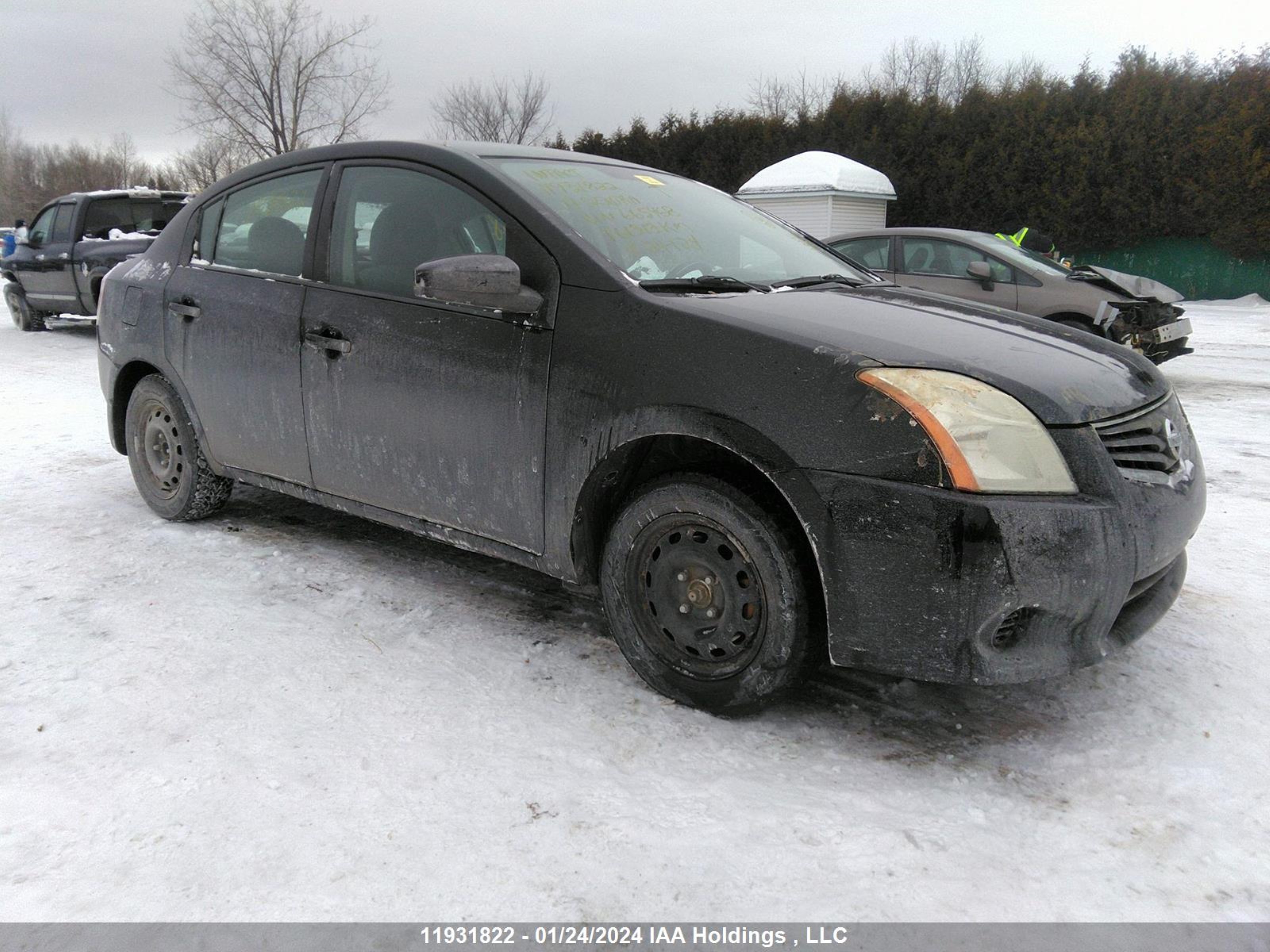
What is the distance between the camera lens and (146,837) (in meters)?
2.23

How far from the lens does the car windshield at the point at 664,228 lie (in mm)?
3096

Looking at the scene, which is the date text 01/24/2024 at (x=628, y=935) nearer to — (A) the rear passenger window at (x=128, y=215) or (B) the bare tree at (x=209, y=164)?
(A) the rear passenger window at (x=128, y=215)

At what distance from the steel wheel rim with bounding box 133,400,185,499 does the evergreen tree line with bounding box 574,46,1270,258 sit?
1888 cm

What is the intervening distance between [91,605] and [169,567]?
0.43m

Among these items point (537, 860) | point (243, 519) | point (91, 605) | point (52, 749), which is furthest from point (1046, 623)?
point (243, 519)

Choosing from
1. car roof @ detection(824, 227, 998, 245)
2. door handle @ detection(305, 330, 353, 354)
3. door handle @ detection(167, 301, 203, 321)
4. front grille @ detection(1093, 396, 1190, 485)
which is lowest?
front grille @ detection(1093, 396, 1190, 485)

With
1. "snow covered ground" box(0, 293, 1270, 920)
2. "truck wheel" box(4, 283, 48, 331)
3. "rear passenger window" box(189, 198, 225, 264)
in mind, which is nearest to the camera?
"snow covered ground" box(0, 293, 1270, 920)

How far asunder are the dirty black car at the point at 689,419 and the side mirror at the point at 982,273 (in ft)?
17.8

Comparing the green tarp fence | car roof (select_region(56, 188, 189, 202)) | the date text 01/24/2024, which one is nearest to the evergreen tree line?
the green tarp fence

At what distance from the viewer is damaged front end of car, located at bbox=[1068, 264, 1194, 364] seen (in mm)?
8516

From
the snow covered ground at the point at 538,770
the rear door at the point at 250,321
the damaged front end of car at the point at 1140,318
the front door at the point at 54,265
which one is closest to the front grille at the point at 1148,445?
the snow covered ground at the point at 538,770

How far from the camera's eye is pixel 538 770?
253 centimetres

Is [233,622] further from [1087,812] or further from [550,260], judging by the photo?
[1087,812]

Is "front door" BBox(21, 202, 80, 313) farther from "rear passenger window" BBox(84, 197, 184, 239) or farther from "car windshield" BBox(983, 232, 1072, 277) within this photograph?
"car windshield" BBox(983, 232, 1072, 277)
